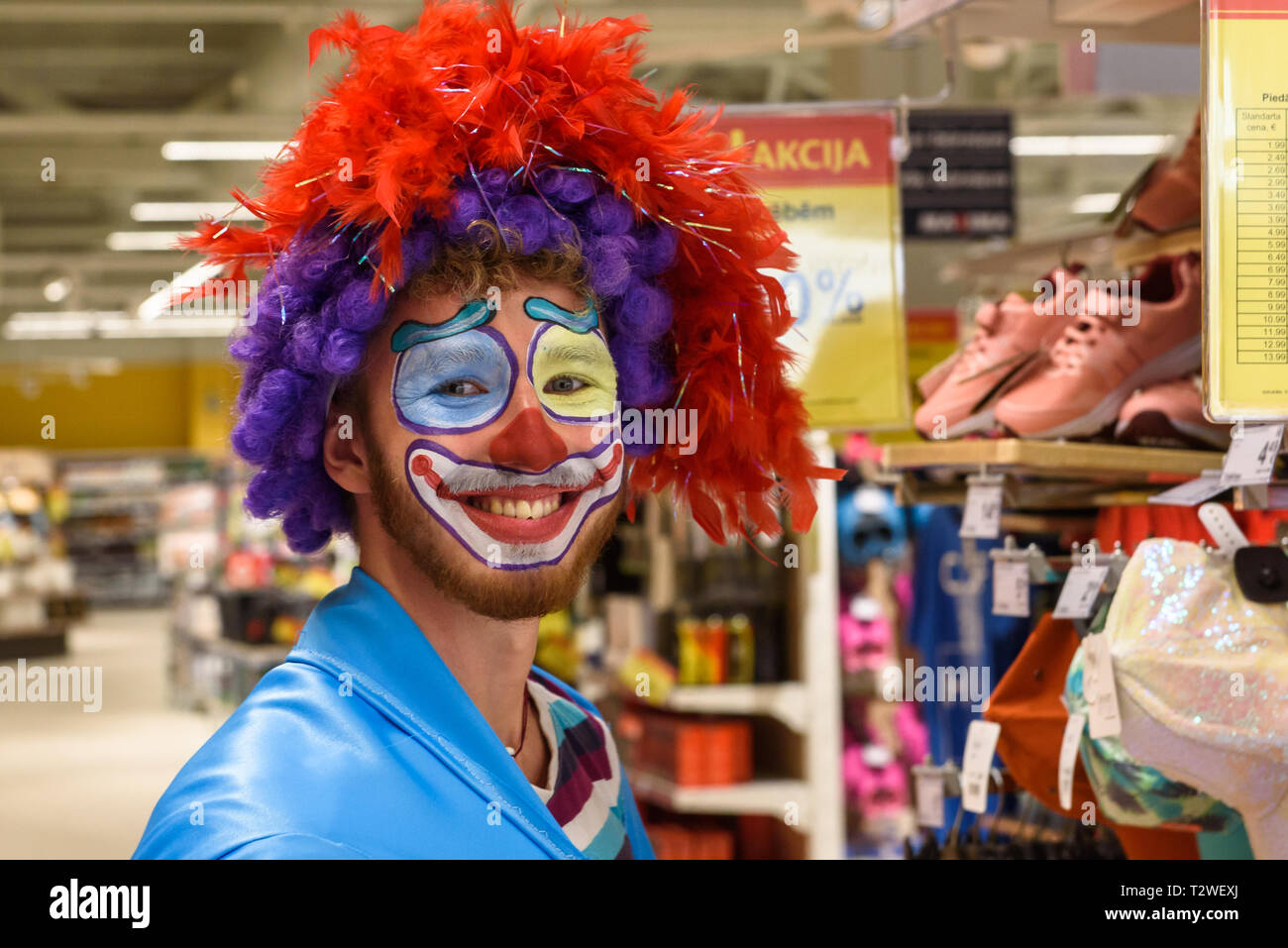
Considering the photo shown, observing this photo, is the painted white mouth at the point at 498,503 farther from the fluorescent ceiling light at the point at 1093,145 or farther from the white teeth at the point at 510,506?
the fluorescent ceiling light at the point at 1093,145

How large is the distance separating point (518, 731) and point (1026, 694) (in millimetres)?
902

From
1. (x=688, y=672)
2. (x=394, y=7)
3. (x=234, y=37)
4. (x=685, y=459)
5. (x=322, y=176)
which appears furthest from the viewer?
(x=234, y=37)

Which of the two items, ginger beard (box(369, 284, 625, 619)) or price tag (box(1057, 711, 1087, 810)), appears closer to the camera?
ginger beard (box(369, 284, 625, 619))

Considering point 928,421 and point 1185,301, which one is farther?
point 928,421

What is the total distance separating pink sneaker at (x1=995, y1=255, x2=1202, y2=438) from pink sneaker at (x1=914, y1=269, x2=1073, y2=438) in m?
0.08

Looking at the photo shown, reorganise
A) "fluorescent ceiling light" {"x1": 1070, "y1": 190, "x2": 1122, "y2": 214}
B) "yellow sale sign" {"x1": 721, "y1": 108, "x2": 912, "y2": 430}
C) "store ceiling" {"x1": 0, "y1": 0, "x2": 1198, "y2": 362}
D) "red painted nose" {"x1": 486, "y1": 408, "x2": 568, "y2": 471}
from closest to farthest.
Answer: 1. "red painted nose" {"x1": 486, "y1": 408, "x2": 568, "y2": 471}
2. "yellow sale sign" {"x1": 721, "y1": 108, "x2": 912, "y2": 430}
3. "store ceiling" {"x1": 0, "y1": 0, "x2": 1198, "y2": 362}
4. "fluorescent ceiling light" {"x1": 1070, "y1": 190, "x2": 1122, "y2": 214}

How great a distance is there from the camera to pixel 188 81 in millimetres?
12469

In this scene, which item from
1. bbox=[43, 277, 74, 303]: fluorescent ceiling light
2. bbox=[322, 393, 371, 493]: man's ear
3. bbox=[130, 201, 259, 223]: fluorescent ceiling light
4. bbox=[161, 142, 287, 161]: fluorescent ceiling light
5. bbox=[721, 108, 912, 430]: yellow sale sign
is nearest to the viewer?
bbox=[322, 393, 371, 493]: man's ear

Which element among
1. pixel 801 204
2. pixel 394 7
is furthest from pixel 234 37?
pixel 801 204

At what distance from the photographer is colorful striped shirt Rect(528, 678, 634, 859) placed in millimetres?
1689

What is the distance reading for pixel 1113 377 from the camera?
6.99ft

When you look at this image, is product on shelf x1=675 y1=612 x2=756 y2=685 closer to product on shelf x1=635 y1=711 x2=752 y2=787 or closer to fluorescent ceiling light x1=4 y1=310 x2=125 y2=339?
product on shelf x1=635 y1=711 x2=752 y2=787

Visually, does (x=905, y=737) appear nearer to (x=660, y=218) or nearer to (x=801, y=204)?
(x=801, y=204)

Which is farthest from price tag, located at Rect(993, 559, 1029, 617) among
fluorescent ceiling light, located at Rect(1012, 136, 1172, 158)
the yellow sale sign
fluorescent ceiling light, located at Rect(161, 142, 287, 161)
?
fluorescent ceiling light, located at Rect(1012, 136, 1172, 158)
